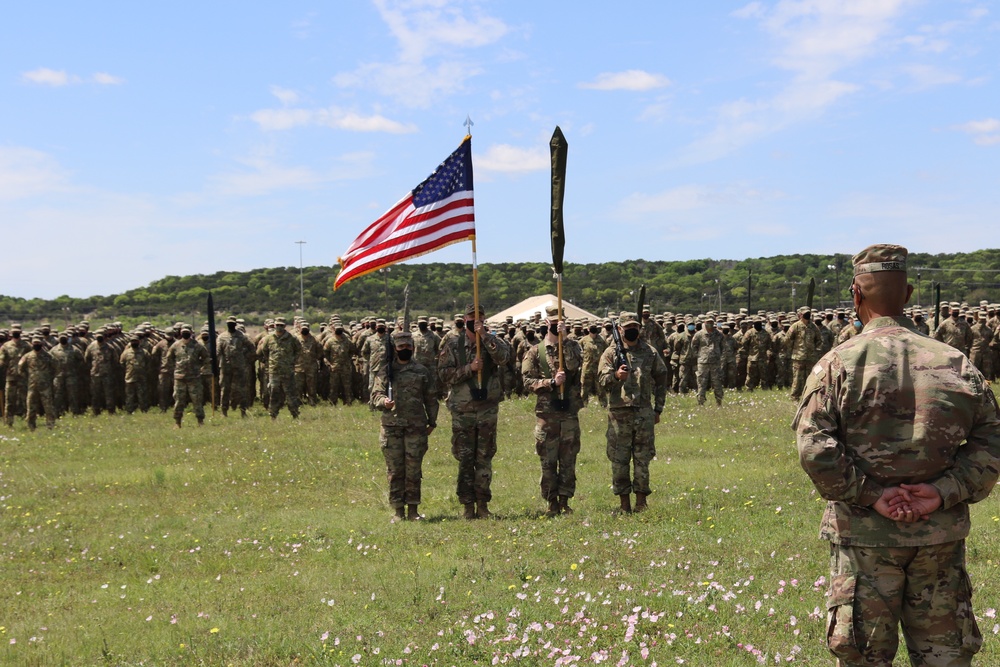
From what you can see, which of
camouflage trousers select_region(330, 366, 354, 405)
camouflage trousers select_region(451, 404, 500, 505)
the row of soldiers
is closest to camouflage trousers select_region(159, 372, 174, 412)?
the row of soldiers

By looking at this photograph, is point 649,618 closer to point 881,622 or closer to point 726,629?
point 726,629

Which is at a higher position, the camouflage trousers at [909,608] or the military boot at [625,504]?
the camouflage trousers at [909,608]

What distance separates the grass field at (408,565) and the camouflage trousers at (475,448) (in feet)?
1.39

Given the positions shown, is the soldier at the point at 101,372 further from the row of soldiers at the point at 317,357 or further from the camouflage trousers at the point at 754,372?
the camouflage trousers at the point at 754,372

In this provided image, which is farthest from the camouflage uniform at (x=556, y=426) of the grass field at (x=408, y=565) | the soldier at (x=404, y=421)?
the soldier at (x=404, y=421)

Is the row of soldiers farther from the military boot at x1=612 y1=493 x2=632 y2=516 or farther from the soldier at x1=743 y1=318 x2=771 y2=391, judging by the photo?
the military boot at x1=612 y1=493 x2=632 y2=516

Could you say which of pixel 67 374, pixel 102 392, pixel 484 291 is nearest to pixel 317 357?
pixel 102 392

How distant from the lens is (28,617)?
7988 mm

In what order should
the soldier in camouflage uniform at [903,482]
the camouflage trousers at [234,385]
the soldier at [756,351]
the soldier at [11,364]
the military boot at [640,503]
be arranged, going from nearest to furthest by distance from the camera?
the soldier in camouflage uniform at [903,482]
the military boot at [640,503]
the soldier at [11,364]
the camouflage trousers at [234,385]
the soldier at [756,351]

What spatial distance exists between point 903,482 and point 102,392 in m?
24.4

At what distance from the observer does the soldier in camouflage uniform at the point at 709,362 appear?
21906mm

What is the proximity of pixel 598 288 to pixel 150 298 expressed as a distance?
48878 mm

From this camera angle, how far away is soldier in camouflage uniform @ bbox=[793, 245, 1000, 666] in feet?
13.0

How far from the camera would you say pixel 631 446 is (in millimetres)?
10867
